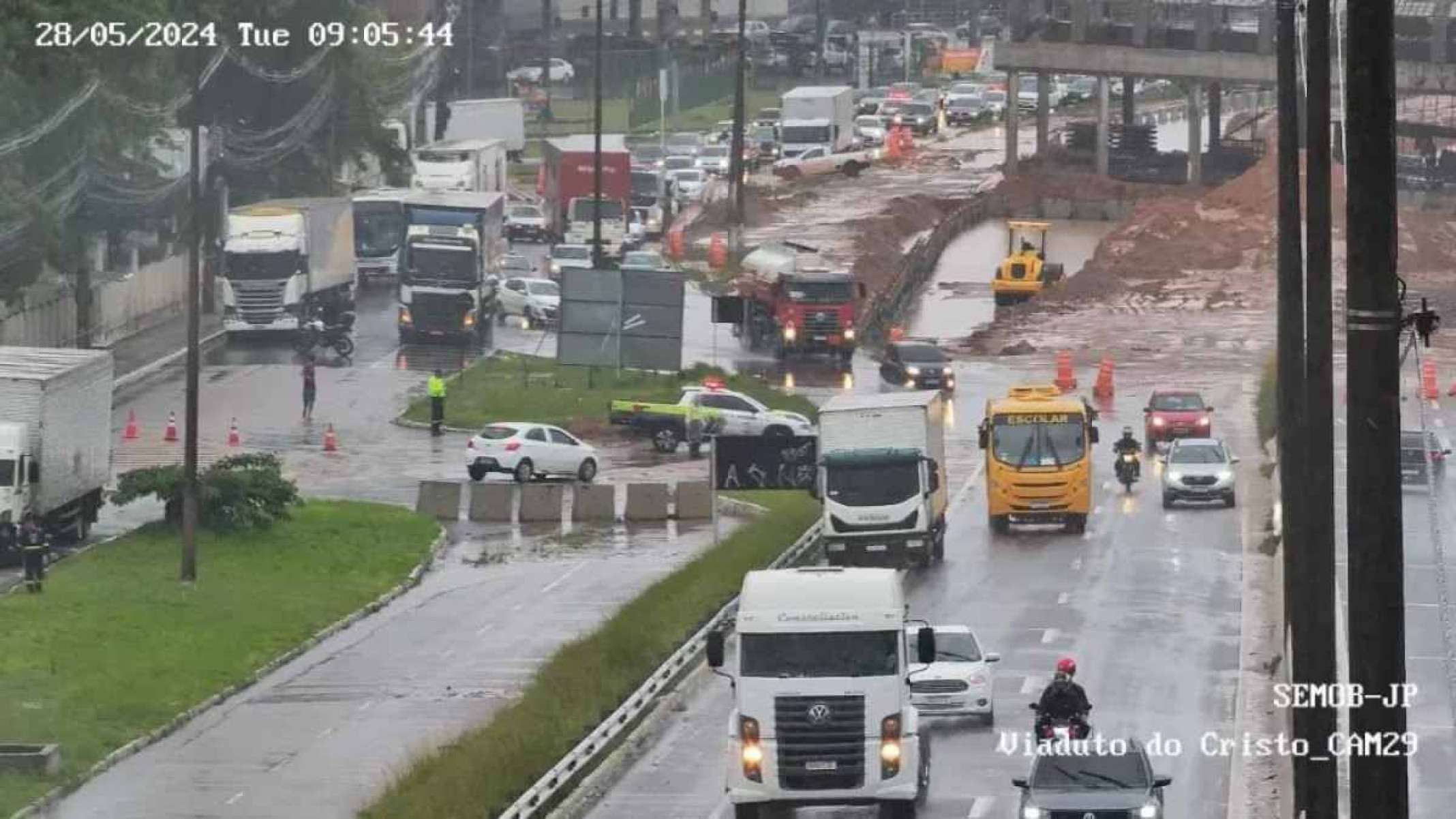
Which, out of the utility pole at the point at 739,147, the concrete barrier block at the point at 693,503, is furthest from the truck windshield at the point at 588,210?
the concrete barrier block at the point at 693,503

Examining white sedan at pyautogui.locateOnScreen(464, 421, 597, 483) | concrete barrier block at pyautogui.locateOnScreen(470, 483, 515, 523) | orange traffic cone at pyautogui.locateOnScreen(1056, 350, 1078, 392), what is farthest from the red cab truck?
concrete barrier block at pyautogui.locateOnScreen(470, 483, 515, 523)

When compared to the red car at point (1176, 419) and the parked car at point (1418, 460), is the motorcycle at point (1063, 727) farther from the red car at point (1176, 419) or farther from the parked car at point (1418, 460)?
the red car at point (1176, 419)

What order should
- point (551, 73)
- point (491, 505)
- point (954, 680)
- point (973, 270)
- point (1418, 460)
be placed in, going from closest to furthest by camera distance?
1. point (954, 680)
2. point (1418, 460)
3. point (491, 505)
4. point (973, 270)
5. point (551, 73)

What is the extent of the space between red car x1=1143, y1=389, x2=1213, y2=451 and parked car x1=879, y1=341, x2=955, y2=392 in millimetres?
9575

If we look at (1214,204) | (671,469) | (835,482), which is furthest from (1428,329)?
(1214,204)

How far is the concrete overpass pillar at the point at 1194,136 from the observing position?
122 meters

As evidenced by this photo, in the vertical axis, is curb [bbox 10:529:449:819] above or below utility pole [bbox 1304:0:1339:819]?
below

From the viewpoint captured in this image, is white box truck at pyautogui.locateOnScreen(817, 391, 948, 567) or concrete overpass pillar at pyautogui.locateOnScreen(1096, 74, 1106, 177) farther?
concrete overpass pillar at pyautogui.locateOnScreen(1096, 74, 1106, 177)

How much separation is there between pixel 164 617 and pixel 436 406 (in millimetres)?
25116

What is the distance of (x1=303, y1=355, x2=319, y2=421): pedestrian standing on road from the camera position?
76.8 m

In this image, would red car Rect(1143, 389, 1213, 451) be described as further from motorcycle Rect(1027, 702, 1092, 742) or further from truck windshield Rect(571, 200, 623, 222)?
truck windshield Rect(571, 200, 623, 222)

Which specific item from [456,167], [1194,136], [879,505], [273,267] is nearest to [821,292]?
[273,267]

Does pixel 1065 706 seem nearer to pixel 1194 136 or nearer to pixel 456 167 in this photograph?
pixel 456 167

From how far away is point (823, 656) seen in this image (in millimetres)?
31219
